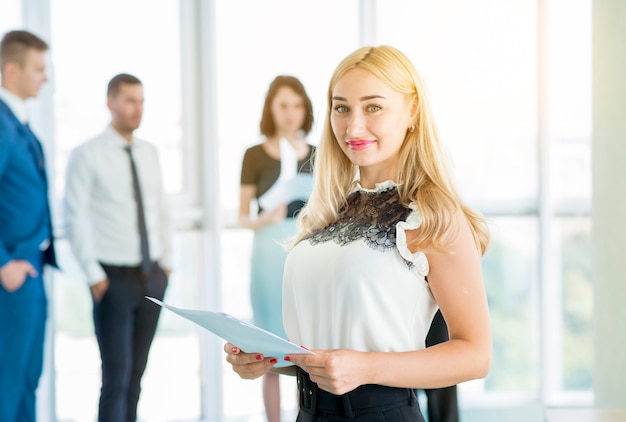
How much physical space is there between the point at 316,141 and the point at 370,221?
260 centimetres

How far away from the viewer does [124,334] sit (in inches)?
146

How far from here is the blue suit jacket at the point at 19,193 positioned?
11.3ft

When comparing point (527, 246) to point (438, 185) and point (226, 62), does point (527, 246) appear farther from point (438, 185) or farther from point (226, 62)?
point (438, 185)

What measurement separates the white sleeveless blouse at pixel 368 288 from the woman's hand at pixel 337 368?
0.13m

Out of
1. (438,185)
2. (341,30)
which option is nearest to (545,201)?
(341,30)

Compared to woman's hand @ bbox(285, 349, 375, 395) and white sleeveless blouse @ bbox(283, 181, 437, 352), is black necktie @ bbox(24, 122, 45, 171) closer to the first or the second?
white sleeveless blouse @ bbox(283, 181, 437, 352)

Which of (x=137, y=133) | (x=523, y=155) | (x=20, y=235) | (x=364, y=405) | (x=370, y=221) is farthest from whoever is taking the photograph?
(x=523, y=155)

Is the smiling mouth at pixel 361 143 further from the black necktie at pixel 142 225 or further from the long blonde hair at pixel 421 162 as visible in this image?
the black necktie at pixel 142 225

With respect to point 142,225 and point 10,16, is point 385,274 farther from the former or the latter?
point 10,16

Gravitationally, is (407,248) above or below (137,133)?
below

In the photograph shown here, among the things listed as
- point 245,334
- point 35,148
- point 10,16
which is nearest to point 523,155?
point 35,148

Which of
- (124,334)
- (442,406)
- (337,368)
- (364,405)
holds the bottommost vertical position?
(442,406)

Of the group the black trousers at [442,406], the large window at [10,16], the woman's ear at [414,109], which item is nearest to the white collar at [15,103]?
the large window at [10,16]

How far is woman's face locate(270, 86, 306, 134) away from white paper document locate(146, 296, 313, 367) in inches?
101
